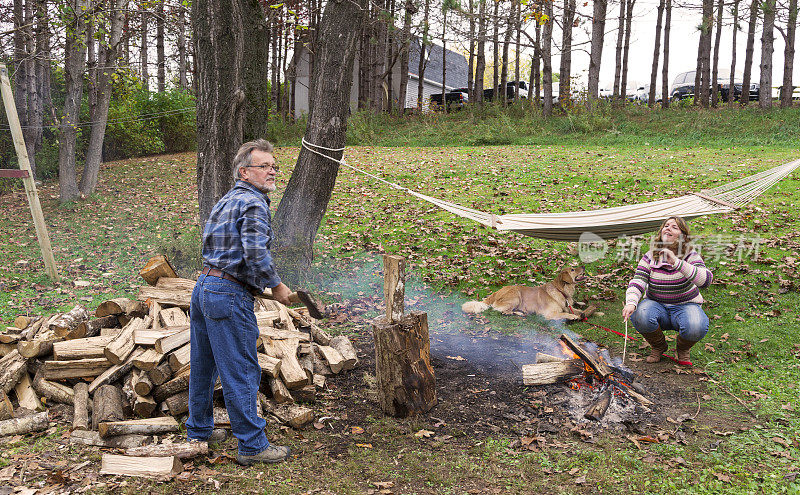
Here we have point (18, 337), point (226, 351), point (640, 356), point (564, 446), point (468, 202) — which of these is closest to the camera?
point (226, 351)

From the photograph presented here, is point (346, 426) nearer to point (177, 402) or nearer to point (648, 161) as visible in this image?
point (177, 402)

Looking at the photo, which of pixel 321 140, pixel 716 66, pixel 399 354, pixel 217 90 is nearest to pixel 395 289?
pixel 399 354

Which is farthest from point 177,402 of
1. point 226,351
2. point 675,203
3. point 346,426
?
point 675,203

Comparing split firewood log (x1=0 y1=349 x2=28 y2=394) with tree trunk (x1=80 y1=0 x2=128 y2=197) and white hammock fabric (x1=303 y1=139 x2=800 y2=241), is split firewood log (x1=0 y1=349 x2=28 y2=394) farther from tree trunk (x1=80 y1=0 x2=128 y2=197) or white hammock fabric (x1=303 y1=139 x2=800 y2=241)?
tree trunk (x1=80 y1=0 x2=128 y2=197)

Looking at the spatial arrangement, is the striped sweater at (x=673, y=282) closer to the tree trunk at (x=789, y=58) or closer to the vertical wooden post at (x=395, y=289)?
the vertical wooden post at (x=395, y=289)

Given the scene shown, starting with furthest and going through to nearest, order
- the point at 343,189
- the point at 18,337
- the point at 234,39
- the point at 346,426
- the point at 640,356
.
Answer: the point at 343,189
the point at 234,39
the point at 640,356
the point at 18,337
the point at 346,426

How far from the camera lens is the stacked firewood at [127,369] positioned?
2.99 m

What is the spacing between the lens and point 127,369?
10.6ft

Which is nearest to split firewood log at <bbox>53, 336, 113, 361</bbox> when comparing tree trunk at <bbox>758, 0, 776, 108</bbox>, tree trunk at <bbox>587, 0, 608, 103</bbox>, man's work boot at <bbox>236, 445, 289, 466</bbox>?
man's work boot at <bbox>236, 445, 289, 466</bbox>

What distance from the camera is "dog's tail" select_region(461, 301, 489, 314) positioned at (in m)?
5.03

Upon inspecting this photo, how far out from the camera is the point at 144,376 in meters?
3.11

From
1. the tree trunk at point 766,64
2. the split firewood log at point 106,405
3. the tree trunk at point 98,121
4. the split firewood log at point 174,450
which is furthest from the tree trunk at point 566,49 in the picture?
the split firewood log at point 174,450

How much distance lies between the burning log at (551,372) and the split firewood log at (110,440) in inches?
88.0

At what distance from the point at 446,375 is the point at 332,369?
77cm
